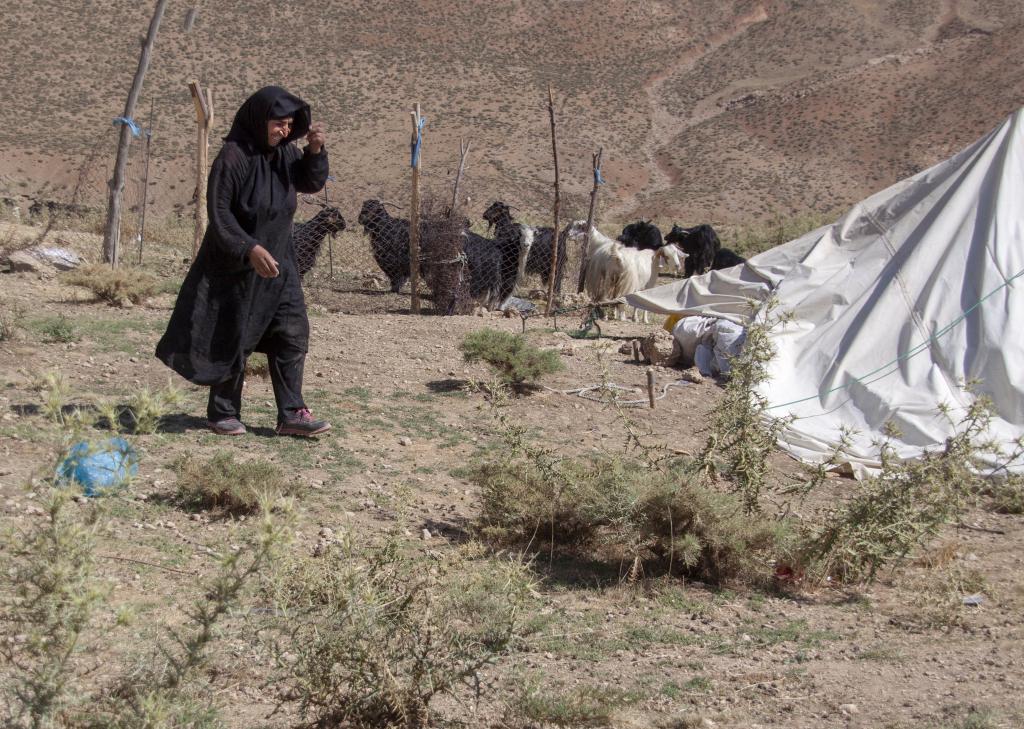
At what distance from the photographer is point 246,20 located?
42312mm

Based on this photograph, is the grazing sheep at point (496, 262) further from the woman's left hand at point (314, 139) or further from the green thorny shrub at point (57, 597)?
the green thorny shrub at point (57, 597)

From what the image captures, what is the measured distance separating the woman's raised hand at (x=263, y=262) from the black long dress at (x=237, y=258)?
0.10 metres

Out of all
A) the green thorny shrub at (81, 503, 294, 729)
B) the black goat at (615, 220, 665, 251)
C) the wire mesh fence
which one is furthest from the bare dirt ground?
the black goat at (615, 220, 665, 251)

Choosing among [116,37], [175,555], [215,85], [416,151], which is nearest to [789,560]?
[175,555]

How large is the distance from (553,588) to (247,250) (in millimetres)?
2064

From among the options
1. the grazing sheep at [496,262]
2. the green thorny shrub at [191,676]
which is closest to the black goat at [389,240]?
the grazing sheep at [496,262]

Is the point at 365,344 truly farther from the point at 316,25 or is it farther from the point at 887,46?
the point at 887,46

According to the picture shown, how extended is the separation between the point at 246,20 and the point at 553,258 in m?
35.0

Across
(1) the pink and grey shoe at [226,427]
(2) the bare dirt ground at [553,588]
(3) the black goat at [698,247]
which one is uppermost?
(3) the black goat at [698,247]

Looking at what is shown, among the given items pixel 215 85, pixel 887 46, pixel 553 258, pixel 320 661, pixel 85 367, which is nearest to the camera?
pixel 320 661

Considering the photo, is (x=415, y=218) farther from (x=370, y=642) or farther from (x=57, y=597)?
(x=57, y=597)

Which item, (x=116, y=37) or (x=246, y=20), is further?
(x=246, y=20)

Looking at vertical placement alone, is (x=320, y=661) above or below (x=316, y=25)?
below

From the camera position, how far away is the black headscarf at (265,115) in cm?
488
